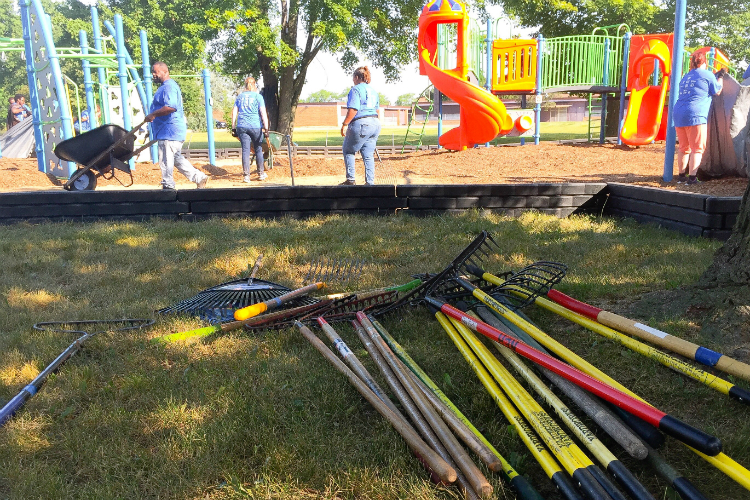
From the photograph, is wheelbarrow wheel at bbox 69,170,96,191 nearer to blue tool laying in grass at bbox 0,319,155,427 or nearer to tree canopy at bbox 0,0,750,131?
blue tool laying in grass at bbox 0,319,155,427

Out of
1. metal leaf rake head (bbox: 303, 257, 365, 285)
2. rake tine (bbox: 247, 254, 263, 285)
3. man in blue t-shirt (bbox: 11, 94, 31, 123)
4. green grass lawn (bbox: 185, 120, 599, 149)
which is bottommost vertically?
metal leaf rake head (bbox: 303, 257, 365, 285)

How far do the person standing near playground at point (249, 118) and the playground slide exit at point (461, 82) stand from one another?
493 centimetres

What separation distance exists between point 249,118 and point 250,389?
8263 mm

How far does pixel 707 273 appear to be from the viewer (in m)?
3.35

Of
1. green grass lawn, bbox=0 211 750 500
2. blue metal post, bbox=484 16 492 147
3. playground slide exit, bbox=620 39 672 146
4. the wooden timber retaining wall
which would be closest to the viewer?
green grass lawn, bbox=0 211 750 500

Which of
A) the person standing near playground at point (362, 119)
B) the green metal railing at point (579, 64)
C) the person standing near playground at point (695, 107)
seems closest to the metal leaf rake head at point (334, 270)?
the person standing near playground at point (362, 119)

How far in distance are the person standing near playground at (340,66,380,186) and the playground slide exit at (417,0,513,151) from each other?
5.89 meters

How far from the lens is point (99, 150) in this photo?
8.61m

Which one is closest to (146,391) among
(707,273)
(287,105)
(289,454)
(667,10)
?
(289,454)

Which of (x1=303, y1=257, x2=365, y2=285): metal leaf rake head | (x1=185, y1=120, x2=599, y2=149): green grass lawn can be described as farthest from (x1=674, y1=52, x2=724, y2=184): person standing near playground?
(x1=185, y1=120, x2=599, y2=149): green grass lawn

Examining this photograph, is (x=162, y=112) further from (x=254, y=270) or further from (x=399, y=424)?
(x=399, y=424)

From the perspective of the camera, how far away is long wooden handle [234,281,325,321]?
3.34 metres

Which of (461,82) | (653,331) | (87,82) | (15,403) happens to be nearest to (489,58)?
(461,82)

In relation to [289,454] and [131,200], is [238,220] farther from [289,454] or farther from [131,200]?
[289,454]
